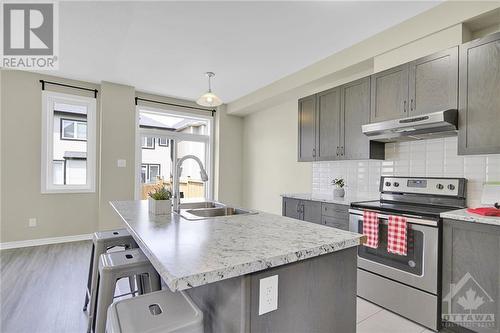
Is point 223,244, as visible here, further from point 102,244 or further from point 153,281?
point 102,244

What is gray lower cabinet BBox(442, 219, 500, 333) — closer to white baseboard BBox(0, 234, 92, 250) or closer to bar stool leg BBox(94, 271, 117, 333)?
bar stool leg BBox(94, 271, 117, 333)

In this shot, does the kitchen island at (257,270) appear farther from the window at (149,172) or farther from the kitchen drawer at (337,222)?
the window at (149,172)

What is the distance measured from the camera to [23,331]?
1919 mm

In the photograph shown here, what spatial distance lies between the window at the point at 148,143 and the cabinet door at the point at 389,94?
3.99m

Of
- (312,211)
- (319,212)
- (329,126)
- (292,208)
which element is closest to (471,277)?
(319,212)

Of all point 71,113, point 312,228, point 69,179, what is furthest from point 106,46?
point 312,228

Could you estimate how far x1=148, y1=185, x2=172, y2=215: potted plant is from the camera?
1861 mm

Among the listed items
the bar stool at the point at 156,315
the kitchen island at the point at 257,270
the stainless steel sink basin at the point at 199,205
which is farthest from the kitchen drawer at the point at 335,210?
the bar stool at the point at 156,315

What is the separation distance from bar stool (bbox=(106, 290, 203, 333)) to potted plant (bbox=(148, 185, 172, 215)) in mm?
783

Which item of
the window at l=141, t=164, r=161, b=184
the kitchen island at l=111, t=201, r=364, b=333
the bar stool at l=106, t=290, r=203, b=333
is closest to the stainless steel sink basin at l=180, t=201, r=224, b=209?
the kitchen island at l=111, t=201, r=364, b=333

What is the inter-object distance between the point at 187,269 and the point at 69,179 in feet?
15.0

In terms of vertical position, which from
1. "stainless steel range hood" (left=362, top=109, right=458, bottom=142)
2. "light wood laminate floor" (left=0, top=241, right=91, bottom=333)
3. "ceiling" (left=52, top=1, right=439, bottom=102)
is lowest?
"light wood laminate floor" (left=0, top=241, right=91, bottom=333)

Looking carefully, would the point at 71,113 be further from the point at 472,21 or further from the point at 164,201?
the point at 472,21

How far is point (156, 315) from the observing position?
3.34 ft
